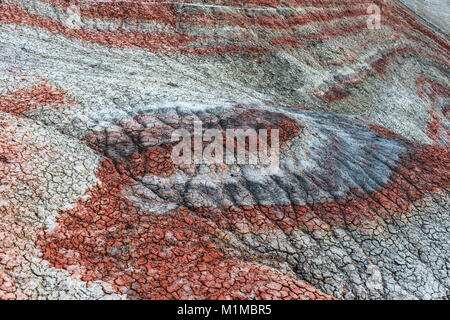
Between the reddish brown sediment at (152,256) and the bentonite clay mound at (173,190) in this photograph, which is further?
the bentonite clay mound at (173,190)

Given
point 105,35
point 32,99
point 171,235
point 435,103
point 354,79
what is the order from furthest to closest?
point 435,103, point 354,79, point 105,35, point 32,99, point 171,235

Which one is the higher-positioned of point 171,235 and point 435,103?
point 435,103

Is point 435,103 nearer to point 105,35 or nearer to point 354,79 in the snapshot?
point 354,79

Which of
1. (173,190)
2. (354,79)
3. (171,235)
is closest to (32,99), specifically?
(173,190)

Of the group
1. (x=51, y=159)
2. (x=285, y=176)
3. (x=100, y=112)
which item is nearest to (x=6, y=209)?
(x=51, y=159)

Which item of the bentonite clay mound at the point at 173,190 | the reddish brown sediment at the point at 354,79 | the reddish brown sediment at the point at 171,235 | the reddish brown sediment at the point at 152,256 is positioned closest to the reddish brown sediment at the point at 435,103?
the reddish brown sediment at the point at 354,79

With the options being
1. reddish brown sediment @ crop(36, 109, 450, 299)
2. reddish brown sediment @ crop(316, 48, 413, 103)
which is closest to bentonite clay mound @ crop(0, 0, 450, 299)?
reddish brown sediment @ crop(36, 109, 450, 299)

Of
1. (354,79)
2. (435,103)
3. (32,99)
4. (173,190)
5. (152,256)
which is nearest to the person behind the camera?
(152,256)

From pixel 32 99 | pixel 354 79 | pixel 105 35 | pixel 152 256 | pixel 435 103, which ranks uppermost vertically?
pixel 435 103

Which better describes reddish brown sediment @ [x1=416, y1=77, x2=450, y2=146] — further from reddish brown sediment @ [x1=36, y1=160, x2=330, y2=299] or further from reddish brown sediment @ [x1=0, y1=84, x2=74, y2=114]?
reddish brown sediment @ [x1=0, y1=84, x2=74, y2=114]

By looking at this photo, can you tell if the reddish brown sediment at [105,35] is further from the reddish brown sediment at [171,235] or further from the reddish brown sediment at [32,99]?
the reddish brown sediment at [171,235]
